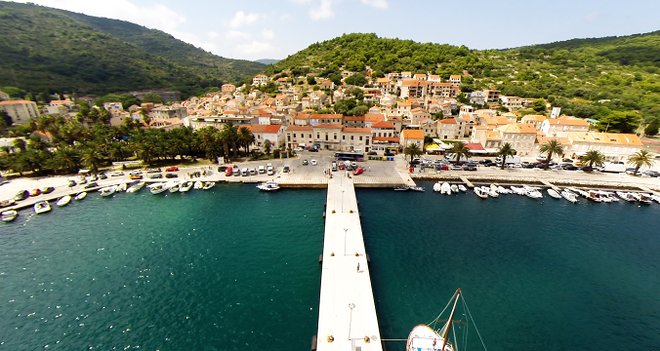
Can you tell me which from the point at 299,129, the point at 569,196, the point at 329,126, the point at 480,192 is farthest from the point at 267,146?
the point at 569,196

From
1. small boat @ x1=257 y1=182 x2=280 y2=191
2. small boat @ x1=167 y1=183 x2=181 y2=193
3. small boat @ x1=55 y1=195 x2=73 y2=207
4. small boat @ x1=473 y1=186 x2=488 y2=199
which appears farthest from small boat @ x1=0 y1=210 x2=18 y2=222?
small boat @ x1=473 y1=186 x2=488 y2=199

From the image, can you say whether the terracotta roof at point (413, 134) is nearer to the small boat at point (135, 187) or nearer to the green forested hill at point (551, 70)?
the small boat at point (135, 187)

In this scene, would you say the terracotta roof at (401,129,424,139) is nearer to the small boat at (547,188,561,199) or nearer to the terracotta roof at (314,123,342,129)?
the terracotta roof at (314,123,342,129)

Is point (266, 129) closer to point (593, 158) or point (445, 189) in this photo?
point (445, 189)

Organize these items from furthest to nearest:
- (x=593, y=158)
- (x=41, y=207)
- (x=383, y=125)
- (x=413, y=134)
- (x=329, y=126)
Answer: (x=383, y=125), (x=329, y=126), (x=413, y=134), (x=593, y=158), (x=41, y=207)

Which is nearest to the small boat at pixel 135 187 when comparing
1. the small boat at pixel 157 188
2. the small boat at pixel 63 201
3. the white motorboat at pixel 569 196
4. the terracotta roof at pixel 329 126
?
the small boat at pixel 157 188

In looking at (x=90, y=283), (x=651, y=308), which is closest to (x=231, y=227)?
(x=90, y=283)

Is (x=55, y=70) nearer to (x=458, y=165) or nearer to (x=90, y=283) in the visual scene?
(x=90, y=283)
